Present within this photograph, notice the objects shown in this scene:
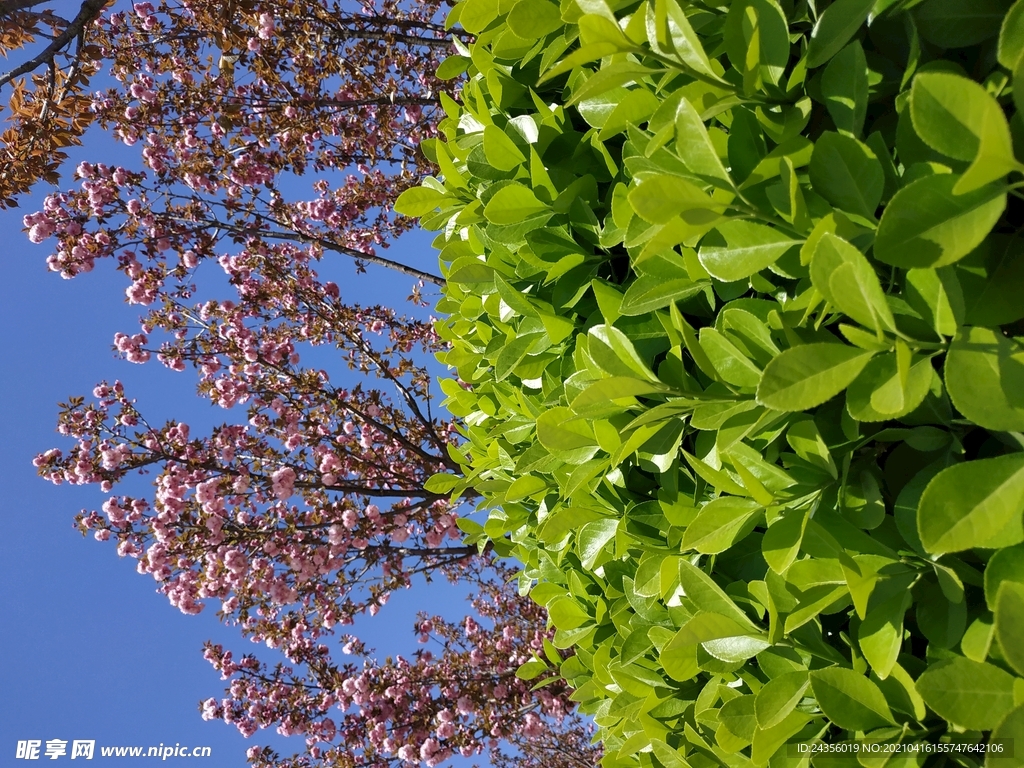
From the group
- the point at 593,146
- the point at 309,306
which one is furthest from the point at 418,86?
the point at 593,146

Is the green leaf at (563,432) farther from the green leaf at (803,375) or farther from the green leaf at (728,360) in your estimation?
the green leaf at (803,375)

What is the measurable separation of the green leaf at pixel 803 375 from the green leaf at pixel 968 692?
0.30 m

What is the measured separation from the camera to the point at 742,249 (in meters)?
0.74

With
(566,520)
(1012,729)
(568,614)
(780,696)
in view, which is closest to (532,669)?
(568,614)

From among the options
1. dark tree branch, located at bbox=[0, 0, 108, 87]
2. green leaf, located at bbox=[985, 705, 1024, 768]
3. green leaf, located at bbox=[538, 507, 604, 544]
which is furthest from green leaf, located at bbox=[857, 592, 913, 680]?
dark tree branch, located at bbox=[0, 0, 108, 87]

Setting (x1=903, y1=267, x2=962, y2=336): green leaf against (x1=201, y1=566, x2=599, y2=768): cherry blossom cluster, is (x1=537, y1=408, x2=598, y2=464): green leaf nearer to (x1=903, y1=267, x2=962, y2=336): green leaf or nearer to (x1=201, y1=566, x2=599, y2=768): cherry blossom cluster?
(x1=903, y1=267, x2=962, y2=336): green leaf

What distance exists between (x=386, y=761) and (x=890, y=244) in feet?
23.3

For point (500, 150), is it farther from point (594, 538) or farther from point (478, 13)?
point (594, 538)

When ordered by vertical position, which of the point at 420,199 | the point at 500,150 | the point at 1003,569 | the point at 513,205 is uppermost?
the point at 420,199

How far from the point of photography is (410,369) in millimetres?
6129

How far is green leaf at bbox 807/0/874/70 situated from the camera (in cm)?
68

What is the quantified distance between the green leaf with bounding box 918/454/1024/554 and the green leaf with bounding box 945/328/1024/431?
0.12ft

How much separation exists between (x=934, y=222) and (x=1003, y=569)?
0.32 metres

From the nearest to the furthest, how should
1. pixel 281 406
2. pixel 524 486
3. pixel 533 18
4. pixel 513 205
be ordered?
pixel 533 18, pixel 513 205, pixel 524 486, pixel 281 406
